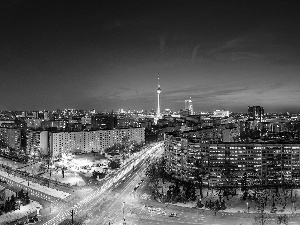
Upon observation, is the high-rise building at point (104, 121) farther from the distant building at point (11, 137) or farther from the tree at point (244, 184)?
the tree at point (244, 184)

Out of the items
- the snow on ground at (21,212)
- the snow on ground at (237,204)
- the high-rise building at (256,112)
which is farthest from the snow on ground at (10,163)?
the high-rise building at (256,112)

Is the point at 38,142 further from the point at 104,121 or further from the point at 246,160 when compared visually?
the point at 246,160

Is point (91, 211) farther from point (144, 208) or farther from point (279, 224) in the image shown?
point (279, 224)

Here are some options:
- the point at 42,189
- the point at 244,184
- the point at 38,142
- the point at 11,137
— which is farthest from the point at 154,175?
the point at 11,137

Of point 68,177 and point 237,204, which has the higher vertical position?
point 68,177

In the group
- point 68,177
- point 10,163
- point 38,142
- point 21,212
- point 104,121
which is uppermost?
point 104,121

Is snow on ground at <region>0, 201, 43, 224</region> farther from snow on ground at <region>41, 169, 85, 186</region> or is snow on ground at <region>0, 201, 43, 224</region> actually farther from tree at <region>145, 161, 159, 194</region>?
tree at <region>145, 161, 159, 194</region>

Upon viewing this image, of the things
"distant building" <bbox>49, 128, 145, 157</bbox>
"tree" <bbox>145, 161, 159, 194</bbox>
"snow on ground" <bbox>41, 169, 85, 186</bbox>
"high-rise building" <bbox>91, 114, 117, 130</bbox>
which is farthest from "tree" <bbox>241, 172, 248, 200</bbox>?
"high-rise building" <bbox>91, 114, 117, 130</bbox>

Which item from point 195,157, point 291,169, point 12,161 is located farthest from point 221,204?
point 12,161
